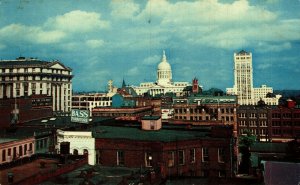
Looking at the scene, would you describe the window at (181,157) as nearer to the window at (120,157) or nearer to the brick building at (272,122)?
the window at (120,157)

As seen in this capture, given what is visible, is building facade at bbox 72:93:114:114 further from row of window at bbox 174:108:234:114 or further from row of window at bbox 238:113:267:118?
row of window at bbox 238:113:267:118

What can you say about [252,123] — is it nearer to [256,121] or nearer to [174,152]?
[256,121]

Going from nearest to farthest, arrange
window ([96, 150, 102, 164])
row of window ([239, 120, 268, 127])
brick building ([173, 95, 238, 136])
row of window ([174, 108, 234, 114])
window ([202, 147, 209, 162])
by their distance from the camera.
→ window ([96, 150, 102, 164]) < window ([202, 147, 209, 162]) < brick building ([173, 95, 238, 136]) < row of window ([174, 108, 234, 114]) < row of window ([239, 120, 268, 127])

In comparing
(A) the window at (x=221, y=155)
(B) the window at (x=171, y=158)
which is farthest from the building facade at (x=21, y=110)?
(A) the window at (x=221, y=155)

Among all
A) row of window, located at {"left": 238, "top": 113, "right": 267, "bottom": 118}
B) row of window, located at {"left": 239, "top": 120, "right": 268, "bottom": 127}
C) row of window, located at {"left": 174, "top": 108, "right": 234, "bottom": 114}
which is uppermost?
row of window, located at {"left": 174, "top": 108, "right": 234, "bottom": 114}

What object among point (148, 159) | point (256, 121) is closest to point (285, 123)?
A: point (256, 121)

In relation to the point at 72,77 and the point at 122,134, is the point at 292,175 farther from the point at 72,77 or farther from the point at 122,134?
the point at 72,77

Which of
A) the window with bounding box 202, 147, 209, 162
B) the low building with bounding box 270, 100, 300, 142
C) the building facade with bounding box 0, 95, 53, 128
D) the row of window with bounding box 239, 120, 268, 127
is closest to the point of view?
the window with bounding box 202, 147, 209, 162

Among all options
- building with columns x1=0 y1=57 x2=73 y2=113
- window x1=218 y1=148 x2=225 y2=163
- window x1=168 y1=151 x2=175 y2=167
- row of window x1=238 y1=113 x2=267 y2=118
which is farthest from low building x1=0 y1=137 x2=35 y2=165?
building with columns x1=0 y1=57 x2=73 y2=113

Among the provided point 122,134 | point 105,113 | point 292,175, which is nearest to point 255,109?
point 105,113

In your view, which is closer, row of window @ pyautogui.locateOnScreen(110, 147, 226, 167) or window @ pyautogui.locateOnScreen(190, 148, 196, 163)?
row of window @ pyautogui.locateOnScreen(110, 147, 226, 167)
